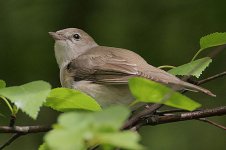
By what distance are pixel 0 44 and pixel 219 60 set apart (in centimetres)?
288

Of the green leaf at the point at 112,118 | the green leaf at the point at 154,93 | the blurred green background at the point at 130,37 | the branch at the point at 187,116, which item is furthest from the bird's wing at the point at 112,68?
the blurred green background at the point at 130,37

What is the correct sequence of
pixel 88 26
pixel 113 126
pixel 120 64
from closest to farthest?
pixel 113 126, pixel 120 64, pixel 88 26

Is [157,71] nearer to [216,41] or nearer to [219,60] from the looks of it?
[216,41]

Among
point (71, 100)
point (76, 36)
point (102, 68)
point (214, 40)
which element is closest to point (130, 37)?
point (76, 36)

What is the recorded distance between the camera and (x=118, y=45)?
659 centimetres

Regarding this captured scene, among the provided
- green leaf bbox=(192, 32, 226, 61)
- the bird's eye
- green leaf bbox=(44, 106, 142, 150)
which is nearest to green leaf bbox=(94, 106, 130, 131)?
green leaf bbox=(44, 106, 142, 150)

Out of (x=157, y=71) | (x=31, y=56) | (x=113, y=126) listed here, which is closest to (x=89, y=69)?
(x=157, y=71)

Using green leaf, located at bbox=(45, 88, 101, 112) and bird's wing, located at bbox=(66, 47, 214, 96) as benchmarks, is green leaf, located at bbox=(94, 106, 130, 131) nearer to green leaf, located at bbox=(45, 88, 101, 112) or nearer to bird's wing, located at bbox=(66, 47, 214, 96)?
green leaf, located at bbox=(45, 88, 101, 112)

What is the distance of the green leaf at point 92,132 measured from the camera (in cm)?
135

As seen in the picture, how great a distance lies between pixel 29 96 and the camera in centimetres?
199

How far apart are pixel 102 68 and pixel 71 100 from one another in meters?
1.79

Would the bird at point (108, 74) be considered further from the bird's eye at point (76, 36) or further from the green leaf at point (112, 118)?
the green leaf at point (112, 118)

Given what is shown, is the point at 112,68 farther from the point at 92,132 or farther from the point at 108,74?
the point at 92,132

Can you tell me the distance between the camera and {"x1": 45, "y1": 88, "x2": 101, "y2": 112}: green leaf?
2236 millimetres
